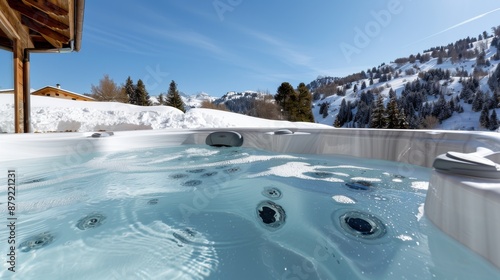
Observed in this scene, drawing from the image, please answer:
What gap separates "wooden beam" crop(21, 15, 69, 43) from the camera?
307 cm

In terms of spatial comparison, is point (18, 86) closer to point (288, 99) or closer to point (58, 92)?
point (288, 99)

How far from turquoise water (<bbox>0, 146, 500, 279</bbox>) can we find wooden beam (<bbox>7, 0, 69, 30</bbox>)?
2.29 m

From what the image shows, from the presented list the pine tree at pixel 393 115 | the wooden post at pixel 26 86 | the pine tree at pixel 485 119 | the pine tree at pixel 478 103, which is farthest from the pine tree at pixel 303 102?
the pine tree at pixel 478 103

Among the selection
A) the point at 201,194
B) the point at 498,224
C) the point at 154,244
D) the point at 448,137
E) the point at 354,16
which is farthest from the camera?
the point at 354,16

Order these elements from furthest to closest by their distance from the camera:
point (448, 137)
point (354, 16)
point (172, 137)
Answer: point (354, 16) → point (172, 137) → point (448, 137)

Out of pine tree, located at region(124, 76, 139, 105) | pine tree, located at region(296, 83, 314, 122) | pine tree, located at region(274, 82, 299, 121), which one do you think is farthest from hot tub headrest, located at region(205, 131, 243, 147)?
pine tree, located at region(124, 76, 139, 105)

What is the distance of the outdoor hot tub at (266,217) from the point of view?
0.59 metres

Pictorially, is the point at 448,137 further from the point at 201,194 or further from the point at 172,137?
the point at 172,137

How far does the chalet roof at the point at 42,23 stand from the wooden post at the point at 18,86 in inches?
3.9

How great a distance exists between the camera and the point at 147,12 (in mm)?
4215

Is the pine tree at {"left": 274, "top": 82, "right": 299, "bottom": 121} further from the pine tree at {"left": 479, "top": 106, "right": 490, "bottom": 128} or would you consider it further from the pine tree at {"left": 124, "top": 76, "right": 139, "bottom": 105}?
the pine tree at {"left": 479, "top": 106, "right": 490, "bottom": 128}

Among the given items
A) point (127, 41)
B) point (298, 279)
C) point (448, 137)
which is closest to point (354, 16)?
point (448, 137)

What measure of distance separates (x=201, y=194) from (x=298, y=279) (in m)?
0.78

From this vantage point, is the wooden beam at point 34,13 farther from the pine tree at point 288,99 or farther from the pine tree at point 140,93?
the pine tree at point 140,93
